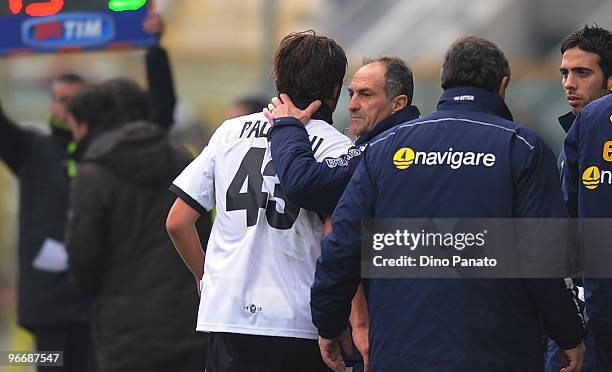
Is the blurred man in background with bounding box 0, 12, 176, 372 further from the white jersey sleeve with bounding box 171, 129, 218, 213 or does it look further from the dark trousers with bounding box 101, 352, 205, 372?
the white jersey sleeve with bounding box 171, 129, 218, 213

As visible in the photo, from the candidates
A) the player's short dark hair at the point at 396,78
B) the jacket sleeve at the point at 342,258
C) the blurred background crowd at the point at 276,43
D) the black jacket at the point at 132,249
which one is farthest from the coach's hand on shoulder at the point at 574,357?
the blurred background crowd at the point at 276,43

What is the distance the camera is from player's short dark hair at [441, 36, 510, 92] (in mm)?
5293

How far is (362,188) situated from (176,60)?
13981 mm

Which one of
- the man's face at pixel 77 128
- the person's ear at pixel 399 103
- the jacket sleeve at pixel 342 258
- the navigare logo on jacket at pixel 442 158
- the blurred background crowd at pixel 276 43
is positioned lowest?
the jacket sleeve at pixel 342 258

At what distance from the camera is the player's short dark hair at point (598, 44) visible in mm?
5961

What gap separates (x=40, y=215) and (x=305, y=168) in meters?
3.49

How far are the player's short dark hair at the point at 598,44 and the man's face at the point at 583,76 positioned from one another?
0.05 feet

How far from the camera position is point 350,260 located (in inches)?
204

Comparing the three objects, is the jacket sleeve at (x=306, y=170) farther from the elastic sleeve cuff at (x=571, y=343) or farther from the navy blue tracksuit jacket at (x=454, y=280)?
the elastic sleeve cuff at (x=571, y=343)

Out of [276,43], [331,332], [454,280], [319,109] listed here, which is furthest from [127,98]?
[276,43]

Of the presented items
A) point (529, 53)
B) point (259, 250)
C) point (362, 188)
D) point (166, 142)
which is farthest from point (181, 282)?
point (529, 53)

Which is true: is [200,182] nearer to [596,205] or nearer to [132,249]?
[596,205]

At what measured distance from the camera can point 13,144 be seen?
852 centimetres

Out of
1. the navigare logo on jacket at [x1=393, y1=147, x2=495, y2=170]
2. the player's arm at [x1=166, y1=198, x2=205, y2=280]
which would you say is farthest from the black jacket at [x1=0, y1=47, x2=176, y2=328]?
the navigare logo on jacket at [x1=393, y1=147, x2=495, y2=170]
